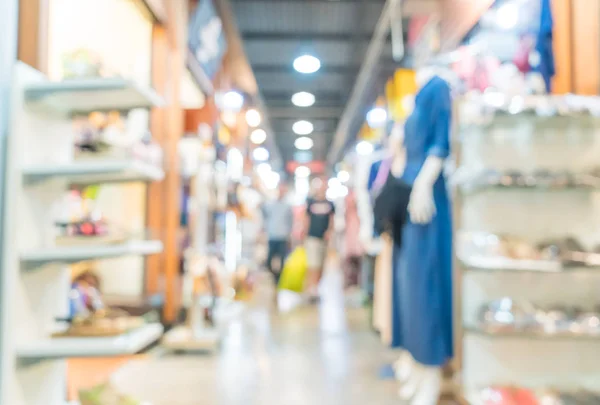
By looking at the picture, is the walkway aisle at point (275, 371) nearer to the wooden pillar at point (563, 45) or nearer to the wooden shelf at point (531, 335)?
the wooden shelf at point (531, 335)

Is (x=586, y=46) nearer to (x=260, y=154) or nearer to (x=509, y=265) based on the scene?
(x=509, y=265)

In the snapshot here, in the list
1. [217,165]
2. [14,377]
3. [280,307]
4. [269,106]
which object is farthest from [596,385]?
[269,106]

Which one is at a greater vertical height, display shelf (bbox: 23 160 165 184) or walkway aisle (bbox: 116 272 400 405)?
display shelf (bbox: 23 160 165 184)

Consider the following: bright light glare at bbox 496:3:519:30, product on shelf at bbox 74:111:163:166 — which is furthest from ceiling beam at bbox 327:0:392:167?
product on shelf at bbox 74:111:163:166

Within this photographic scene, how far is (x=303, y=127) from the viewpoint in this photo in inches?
849

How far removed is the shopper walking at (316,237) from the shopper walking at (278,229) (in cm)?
94

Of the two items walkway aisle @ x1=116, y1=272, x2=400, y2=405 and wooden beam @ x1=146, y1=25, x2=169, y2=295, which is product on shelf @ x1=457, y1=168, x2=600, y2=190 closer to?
walkway aisle @ x1=116, y1=272, x2=400, y2=405

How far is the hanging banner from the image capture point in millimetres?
5770

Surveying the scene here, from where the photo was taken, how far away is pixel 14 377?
79.4 inches

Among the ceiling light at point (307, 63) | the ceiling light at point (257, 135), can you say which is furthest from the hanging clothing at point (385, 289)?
the ceiling light at point (257, 135)

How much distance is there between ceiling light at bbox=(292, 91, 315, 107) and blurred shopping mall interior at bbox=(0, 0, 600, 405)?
35.5 feet

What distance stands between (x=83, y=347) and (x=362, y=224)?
357 centimetres

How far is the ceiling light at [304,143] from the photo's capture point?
24750 mm

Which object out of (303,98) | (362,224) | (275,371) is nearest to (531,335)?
(275,371)
